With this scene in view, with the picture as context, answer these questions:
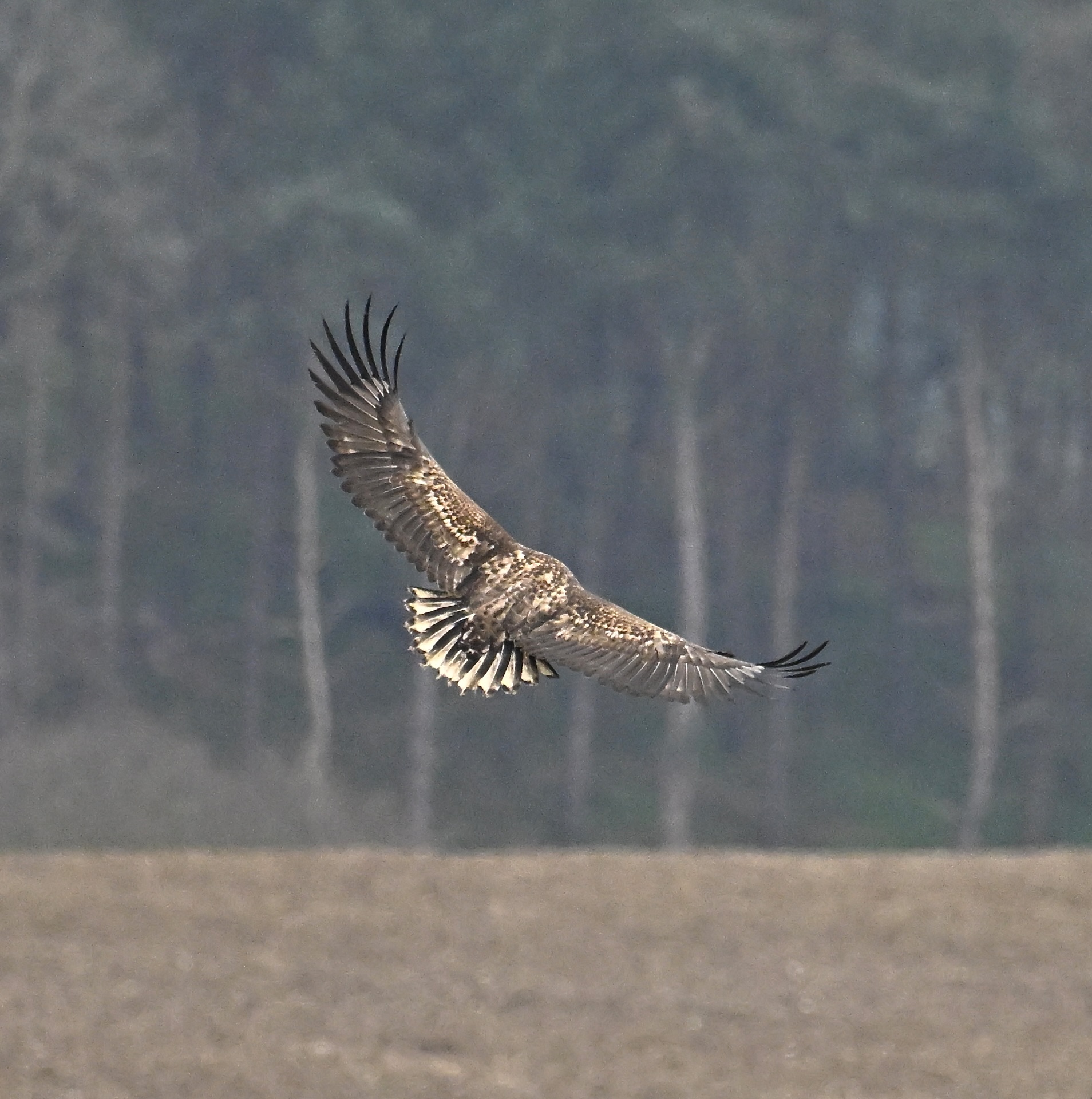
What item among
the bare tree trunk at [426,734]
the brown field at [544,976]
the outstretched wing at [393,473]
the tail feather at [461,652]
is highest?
the bare tree trunk at [426,734]

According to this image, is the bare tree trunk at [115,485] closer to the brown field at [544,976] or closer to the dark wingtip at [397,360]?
the brown field at [544,976]

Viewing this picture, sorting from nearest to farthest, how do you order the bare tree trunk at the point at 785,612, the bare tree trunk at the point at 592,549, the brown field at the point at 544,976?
the brown field at the point at 544,976 → the bare tree trunk at the point at 592,549 → the bare tree trunk at the point at 785,612

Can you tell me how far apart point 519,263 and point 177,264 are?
463cm

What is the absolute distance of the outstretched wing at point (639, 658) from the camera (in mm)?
3605

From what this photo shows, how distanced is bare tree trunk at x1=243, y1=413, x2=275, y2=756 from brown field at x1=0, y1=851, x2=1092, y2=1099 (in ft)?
45.8

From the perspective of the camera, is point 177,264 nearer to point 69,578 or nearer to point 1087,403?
point 69,578

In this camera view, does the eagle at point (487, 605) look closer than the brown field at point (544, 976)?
Yes

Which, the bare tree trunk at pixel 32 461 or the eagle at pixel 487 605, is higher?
the bare tree trunk at pixel 32 461

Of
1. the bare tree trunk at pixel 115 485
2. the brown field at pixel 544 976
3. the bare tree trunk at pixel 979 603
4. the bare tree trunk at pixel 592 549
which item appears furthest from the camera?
the bare tree trunk at pixel 979 603

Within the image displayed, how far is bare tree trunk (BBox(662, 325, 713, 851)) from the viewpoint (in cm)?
3503

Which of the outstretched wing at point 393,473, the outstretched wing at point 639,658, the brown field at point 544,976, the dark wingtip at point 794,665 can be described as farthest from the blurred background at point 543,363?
the dark wingtip at point 794,665

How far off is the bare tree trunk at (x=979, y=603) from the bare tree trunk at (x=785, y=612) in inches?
96.6

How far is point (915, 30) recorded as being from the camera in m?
36.8

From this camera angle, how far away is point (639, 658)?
3.80 metres
